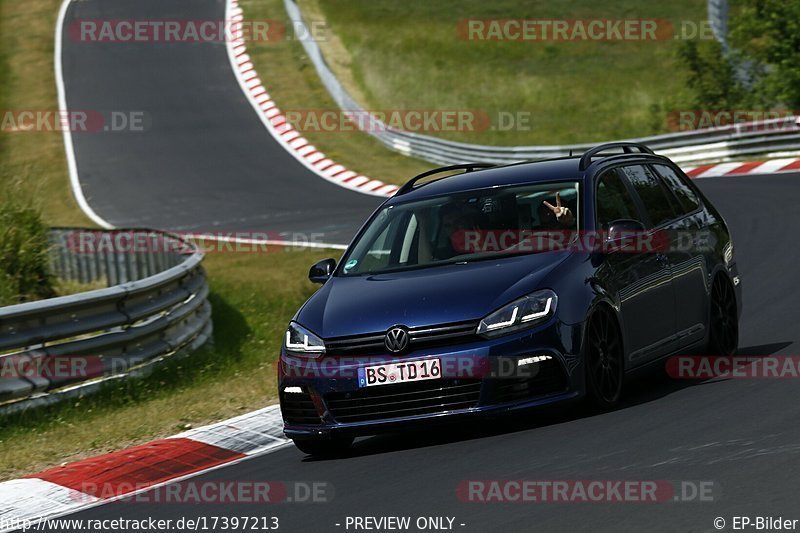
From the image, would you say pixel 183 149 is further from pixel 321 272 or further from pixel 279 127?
pixel 321 272

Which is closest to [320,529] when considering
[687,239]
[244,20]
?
[687,239]

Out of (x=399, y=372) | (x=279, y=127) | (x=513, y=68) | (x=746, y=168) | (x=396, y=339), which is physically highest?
(x=513, y=68)

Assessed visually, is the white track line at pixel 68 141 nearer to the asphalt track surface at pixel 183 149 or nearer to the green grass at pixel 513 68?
the asphalt track surface at pixel 183 149

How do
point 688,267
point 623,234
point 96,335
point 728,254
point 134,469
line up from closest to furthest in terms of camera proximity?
point 134,469 < point 623,234 < point 688,267 < point 728,254 < point 96,335

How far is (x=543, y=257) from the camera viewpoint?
8.05 meters

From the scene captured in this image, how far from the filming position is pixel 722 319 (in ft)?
31.8

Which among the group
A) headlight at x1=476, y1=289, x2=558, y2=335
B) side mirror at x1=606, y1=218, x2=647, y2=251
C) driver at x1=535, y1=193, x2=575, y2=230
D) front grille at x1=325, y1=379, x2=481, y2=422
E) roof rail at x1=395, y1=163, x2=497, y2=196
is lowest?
front grille at x1=325, y1=379, x2=481, y2=422

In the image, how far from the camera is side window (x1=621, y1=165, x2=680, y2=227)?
30.3ft

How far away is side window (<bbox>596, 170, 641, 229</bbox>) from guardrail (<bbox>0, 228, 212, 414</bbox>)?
4.38 metres

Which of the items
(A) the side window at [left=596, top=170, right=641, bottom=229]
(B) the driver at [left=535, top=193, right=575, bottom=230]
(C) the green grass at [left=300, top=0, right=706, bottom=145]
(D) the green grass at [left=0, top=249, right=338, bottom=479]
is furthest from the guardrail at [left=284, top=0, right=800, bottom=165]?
(B) the driver at [left=535, top=193, right=575, bottom=230]

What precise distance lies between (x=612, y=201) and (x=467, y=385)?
204 centimetres

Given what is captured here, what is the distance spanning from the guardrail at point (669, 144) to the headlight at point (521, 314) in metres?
17.8

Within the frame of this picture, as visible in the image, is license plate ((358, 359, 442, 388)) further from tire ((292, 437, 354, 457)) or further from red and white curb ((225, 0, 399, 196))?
red and white curb ((225, 0, 399, 196))

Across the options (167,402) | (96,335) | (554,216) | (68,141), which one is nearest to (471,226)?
(554,216)
